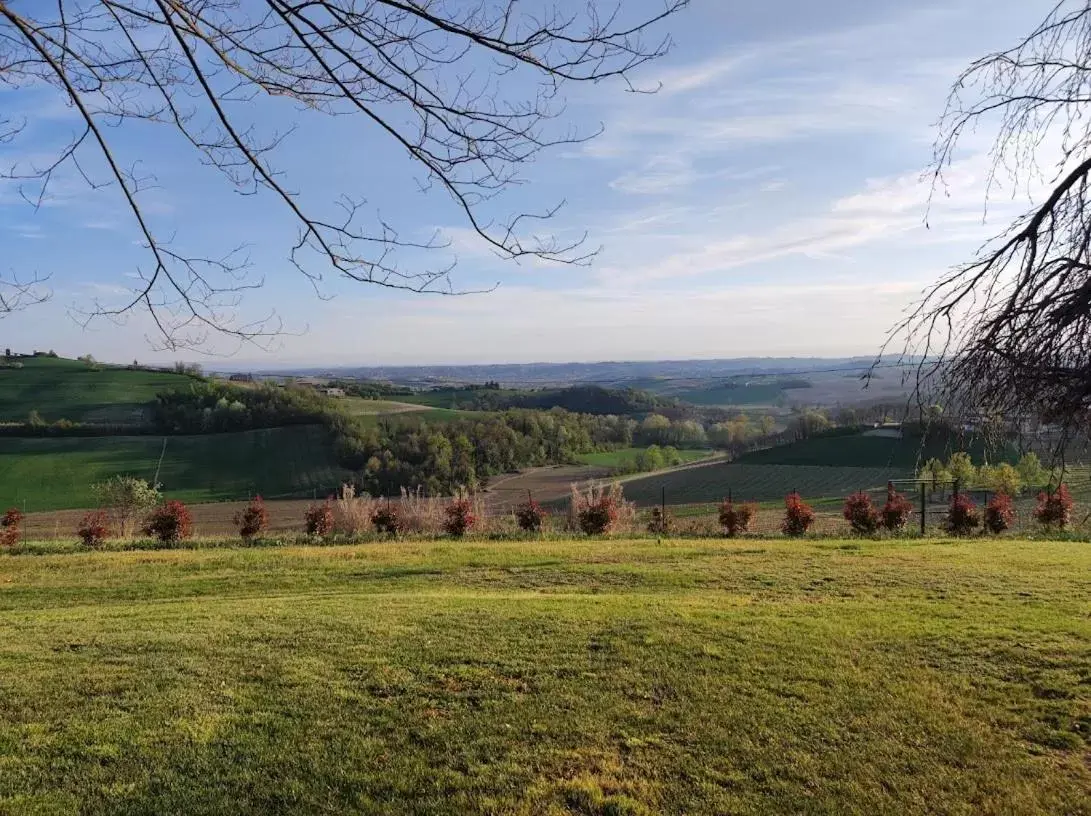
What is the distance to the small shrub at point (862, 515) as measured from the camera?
61.6 ft

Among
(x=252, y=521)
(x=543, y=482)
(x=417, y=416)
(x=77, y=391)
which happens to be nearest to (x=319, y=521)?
(x=252, y=521)

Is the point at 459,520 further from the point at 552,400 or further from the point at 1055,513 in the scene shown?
the point at 552,400

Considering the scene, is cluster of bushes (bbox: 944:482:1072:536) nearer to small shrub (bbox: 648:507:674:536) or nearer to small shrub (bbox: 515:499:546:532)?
small shrub (bbox: 648:507:674:536)

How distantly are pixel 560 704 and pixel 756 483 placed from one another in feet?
172

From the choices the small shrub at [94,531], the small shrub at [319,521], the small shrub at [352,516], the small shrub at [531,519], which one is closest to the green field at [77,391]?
the small shrub at [352,516]

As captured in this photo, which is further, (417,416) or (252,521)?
(417,416)

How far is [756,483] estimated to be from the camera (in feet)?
179

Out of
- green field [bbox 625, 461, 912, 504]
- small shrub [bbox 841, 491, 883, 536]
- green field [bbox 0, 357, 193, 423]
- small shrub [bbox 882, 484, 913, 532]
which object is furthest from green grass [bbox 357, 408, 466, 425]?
small shrub [bbox 882, 484, 913, 532]

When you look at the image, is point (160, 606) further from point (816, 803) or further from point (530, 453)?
point (530, 453)

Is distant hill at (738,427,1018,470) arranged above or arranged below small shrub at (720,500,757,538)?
below

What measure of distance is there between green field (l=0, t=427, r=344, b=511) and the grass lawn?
56746 mm

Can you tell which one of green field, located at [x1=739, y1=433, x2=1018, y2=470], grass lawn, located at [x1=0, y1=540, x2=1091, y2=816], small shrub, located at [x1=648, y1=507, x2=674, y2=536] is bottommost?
green field, located at [x1=739, y1=433, x2=1018, y2=470]

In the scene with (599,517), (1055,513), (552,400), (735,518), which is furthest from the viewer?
(552,400)

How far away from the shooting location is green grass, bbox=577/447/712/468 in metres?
79.2
